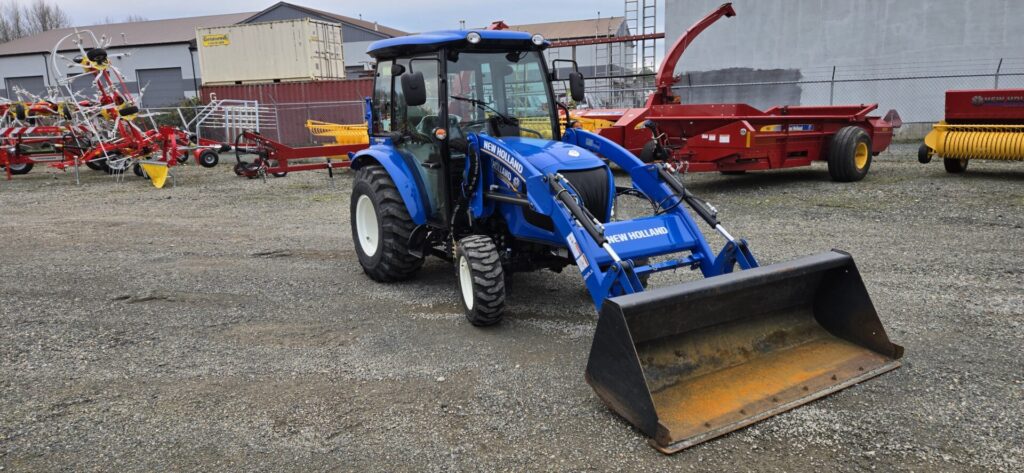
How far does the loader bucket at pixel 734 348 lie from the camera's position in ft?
11.4

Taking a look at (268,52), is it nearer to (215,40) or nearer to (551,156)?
(215,40)

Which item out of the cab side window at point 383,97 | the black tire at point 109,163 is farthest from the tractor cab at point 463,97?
the black tire at point 109,163

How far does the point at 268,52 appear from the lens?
23672mm

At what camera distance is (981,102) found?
11422 mm

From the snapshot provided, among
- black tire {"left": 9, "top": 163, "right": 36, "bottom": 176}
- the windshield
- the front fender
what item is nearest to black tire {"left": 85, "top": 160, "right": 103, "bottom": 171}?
black tire {"left": 9, "top": 163, "right": 36, "bottom": 176}

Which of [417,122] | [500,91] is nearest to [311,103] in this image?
[417,122]

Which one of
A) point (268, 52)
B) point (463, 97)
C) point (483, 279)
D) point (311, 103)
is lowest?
point (483, 279)

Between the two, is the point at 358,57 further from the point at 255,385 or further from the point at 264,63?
the point at 255,385

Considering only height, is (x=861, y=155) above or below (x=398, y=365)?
above

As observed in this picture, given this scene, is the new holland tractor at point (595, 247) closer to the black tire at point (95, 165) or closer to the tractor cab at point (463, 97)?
the tractor cab at point (463, 97)

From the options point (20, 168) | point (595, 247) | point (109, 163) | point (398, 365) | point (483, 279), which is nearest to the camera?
point (595, 247)

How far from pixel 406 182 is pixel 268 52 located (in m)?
20.1

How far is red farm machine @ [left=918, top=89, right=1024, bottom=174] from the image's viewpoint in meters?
11.0

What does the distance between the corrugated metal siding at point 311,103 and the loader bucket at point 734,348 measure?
20.1 meters
